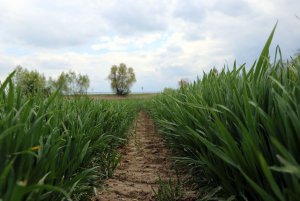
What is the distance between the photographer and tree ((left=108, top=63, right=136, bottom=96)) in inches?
3093

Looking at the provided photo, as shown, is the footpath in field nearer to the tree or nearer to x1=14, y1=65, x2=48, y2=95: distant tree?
x1=14, y1=65, x2=48, y2=95: distant tree

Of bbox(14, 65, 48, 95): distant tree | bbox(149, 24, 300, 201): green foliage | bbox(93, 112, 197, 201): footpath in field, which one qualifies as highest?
bbox(14, 65, 48, 95): distant tree

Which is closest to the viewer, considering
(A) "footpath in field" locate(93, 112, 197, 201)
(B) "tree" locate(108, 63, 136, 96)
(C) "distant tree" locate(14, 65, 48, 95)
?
(C) "distant tree" locate(14, 65, 48, 95)

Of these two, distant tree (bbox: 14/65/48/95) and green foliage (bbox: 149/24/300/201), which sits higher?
distant tree (bbox: 14/65/48/95)

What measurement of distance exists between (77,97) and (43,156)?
3088 millimetres

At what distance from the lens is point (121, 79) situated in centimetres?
7988

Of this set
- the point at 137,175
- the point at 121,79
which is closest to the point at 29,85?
the point at 137,175

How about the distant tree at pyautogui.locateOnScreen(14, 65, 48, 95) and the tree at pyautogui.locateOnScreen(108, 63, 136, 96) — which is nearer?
the distant tree at pyautogui.locateOnScreen(14, 65, 48, 95)

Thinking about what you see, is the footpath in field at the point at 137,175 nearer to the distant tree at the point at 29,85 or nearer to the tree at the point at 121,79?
the distant tree at the point at 29,85

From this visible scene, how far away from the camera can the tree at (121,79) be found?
78.6 m

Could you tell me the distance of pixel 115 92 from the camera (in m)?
78.7

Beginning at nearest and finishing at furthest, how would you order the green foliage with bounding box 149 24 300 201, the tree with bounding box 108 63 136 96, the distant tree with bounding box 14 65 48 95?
the green foliage with bounding box 149 24 300 201 → the distant tree with bounding box 14 65 48 95 → the tree with bounding box 108 63 136 96

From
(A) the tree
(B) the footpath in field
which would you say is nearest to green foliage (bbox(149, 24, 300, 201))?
(B) the footpath in field

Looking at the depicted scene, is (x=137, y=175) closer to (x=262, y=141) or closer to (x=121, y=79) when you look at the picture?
(x=262, y=141)
